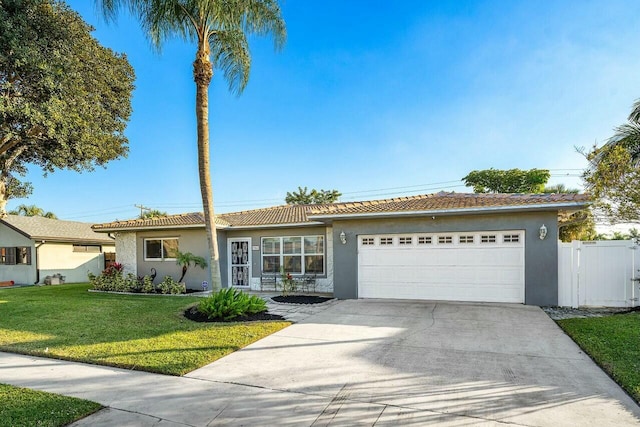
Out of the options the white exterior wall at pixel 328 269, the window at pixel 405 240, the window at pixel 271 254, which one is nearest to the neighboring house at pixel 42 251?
the window at pixel 271 254

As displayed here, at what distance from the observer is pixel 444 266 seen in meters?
10.8

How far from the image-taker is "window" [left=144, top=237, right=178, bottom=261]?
15523mm

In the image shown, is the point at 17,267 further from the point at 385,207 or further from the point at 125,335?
the point at 385,207

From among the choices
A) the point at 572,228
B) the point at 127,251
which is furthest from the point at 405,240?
the point at 572,228

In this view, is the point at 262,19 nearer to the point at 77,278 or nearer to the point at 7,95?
the point at 7,95

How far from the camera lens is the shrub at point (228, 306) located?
8.53 meters

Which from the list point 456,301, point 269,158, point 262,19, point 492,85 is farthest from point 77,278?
point 492,85

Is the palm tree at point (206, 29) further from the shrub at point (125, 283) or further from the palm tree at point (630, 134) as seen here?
the palm tree at point (630, 134)

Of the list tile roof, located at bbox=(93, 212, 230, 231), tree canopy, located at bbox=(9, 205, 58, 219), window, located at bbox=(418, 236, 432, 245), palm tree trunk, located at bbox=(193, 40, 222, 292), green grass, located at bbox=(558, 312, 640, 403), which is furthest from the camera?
tree canopy, located at bbox=(9, 205, 58, 219)

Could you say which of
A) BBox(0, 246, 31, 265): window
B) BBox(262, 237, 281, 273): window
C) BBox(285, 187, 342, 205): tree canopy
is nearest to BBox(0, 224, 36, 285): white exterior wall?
BBox(0, 246, 31, 265): window

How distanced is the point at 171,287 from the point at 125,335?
7.26m

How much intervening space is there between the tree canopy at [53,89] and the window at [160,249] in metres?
4.62

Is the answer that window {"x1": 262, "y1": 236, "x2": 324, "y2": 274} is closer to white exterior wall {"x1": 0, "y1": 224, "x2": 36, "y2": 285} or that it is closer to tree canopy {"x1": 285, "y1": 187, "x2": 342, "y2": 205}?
white exterior wall {"x1": 0, "y1": 224, "x2": 36, "y2": 285}

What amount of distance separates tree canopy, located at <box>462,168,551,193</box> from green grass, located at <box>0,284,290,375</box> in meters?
33.3
